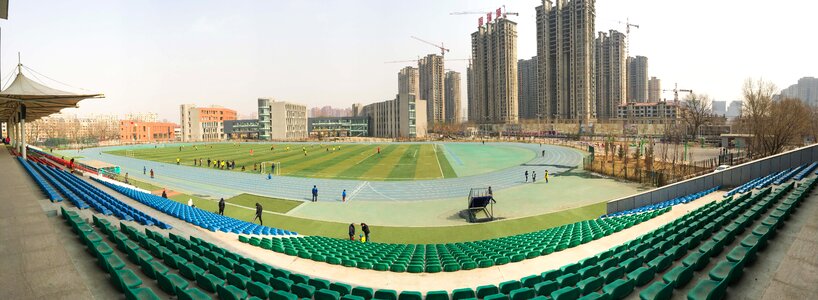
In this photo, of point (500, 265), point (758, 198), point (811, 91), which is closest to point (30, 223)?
point (500, 265)

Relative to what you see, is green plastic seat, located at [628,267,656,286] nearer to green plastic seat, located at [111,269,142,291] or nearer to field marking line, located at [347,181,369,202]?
green plastic seat, located at [111,269,142,291]

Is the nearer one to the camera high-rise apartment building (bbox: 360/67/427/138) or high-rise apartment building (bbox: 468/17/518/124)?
high-rise apartment building (bbox: 360/67/427/138)

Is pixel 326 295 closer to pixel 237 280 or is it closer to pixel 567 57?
pixel 237 280

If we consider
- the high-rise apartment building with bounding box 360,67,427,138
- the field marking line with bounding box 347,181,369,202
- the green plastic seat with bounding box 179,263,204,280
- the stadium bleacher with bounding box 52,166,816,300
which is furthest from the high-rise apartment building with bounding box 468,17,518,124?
the green plastic seat with bounding box 179,263,204,280

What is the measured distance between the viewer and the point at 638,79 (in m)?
197

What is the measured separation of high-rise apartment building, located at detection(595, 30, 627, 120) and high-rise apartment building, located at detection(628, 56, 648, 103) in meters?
37.9

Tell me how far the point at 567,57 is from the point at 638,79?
293 ft

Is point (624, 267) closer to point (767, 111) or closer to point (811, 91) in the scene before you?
point (767, 111)

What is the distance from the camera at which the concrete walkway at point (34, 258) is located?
6.68 meters

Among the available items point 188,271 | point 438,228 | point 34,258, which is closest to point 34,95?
point 34,258

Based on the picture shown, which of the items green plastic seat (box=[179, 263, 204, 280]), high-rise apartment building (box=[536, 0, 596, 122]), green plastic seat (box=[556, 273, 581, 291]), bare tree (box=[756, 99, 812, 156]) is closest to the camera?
green plastic seat (box=[556, 273, 581, 291])

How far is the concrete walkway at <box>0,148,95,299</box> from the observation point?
668 cm

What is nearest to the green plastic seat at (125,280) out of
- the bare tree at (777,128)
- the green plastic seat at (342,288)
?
the green plastic seat at (342,288)

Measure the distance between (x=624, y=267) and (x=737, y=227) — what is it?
4.45m
